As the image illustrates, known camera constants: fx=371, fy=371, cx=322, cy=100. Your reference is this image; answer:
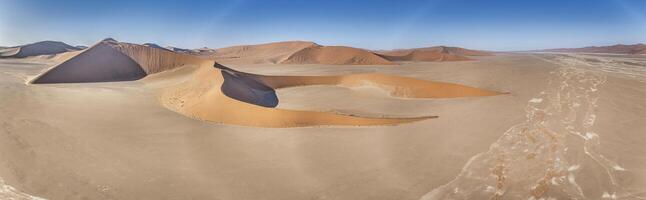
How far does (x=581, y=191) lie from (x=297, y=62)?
47.7 m

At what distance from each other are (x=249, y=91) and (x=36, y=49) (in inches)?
3029

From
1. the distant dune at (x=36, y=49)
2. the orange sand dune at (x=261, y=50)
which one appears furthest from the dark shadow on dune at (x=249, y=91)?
the distant dune at (x=36, y=49)

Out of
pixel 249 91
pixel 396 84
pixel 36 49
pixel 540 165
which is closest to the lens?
pixel 540 165

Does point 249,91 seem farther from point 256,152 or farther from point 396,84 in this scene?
point 256,152

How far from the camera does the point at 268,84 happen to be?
23781mm

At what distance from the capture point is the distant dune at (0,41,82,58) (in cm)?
6851

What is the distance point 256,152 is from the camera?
8625 mm

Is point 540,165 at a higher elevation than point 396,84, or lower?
lower

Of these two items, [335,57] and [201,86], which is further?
[335,57]

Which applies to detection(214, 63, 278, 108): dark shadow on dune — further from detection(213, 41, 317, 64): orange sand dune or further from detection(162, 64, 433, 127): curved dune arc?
detection(213, 41, 317, 64): orange sand dune

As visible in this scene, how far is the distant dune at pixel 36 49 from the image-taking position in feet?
225

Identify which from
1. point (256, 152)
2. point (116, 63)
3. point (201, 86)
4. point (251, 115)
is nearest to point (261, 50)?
point (116, 63)

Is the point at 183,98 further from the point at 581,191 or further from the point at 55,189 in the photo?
the point at 581,191

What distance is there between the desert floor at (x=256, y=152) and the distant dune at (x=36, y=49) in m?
70.9
